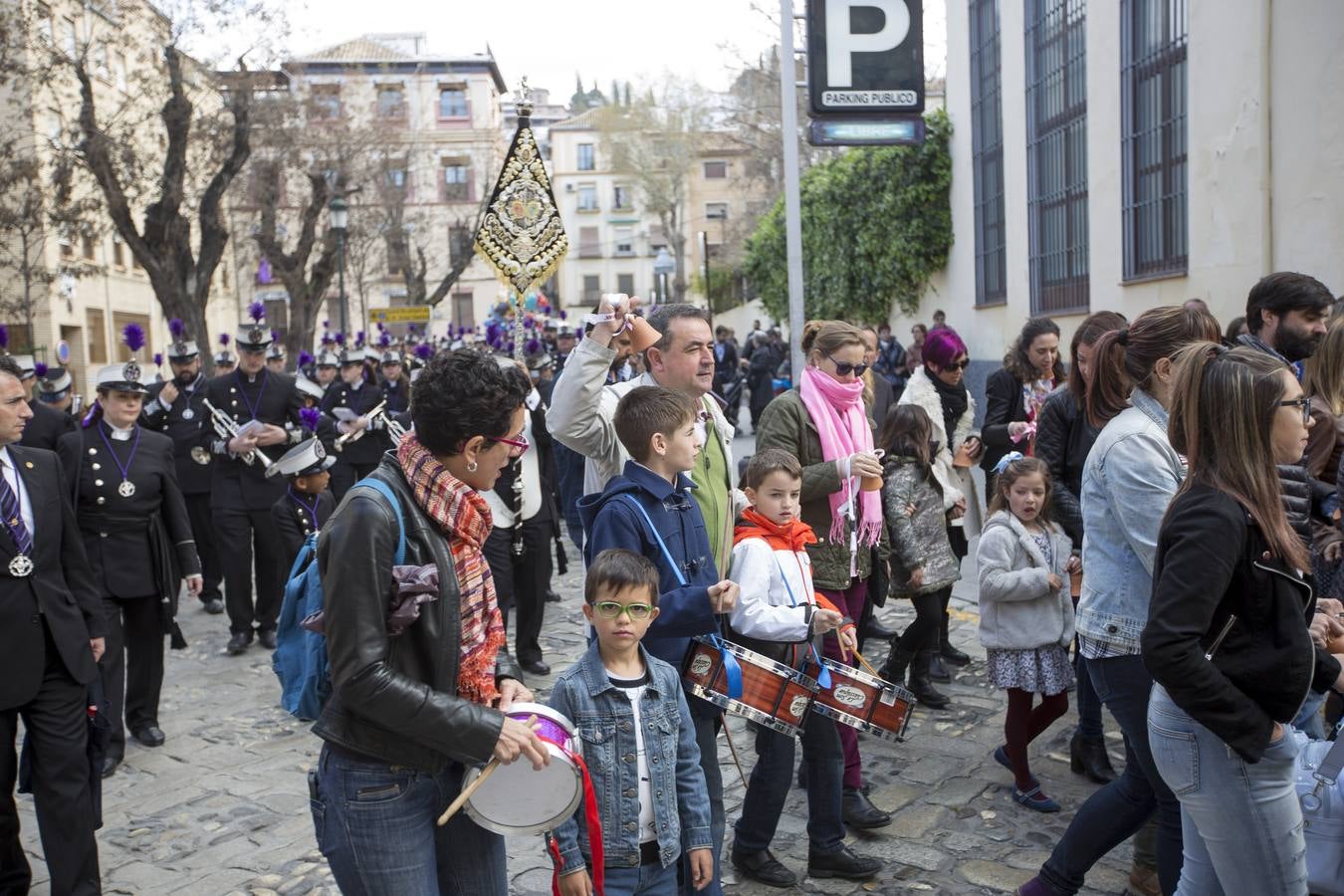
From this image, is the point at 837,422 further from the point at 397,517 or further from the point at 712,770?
the point at 397,517

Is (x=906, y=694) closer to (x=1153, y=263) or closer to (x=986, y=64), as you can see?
(x=1153, y=263)

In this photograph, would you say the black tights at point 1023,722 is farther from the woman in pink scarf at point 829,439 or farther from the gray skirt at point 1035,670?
the woman in pink scarf at point 829,439

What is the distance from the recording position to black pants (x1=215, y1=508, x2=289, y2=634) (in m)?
8.66

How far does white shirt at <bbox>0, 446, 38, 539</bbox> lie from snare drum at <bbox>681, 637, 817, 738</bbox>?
254 cm

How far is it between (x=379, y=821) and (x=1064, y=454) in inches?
146

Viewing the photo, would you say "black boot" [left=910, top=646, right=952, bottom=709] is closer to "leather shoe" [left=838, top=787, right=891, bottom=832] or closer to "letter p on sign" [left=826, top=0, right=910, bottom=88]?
"leather shoe" [left=838, top=787, right=891, bottom=832]

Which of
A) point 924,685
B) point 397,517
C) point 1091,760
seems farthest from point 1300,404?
point 924,685

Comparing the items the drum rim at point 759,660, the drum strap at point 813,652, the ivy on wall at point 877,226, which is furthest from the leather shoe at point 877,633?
the ivy on wall at point 877,226

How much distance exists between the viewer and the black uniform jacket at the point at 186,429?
32.5 feet

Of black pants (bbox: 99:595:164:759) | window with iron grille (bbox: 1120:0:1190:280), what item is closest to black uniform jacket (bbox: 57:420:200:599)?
black pants (bbox: 99:595:164:759)

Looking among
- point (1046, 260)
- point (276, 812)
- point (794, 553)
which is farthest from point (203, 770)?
point (1046, 260)

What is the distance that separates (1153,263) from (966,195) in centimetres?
569

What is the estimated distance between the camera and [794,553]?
171 inches

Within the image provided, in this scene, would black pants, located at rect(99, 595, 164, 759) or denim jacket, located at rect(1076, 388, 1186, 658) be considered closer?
denim jacket, located at rect(1076, 388, 1186, 658)
